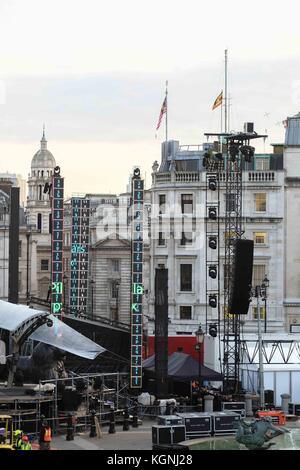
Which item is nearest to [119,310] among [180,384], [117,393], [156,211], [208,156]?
[156,211]

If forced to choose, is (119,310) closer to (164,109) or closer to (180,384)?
(164,109)

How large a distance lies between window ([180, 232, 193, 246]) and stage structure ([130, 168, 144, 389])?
13.2 m

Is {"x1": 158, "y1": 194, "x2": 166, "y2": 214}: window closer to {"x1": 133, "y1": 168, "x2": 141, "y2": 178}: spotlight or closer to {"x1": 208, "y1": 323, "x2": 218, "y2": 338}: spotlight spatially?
{"x1": 133, "y1": 168, "x2": 141, "y2": 178}: spotlight

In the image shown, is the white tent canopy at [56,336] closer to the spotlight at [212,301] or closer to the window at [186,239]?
the spotlight at [212,301]

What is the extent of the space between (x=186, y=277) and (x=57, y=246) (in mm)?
13022

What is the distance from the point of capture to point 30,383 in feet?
180

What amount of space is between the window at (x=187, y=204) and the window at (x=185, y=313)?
5.64 metres

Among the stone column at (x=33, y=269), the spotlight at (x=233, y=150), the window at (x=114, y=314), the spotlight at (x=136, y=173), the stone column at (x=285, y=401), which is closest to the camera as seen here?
the stone column at (x=285, y=401)

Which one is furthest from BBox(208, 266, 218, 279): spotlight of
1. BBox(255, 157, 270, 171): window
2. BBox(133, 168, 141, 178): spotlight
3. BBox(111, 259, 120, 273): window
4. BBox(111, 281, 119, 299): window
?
BBox(111, 259, 120, 273): window

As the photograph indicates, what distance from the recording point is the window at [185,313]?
77.7 metres

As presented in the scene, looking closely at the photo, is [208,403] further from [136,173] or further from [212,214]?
[212,214]

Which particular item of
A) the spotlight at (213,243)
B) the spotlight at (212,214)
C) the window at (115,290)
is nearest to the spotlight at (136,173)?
the spotlight at (213,243)

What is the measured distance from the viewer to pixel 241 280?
57.2 metres
